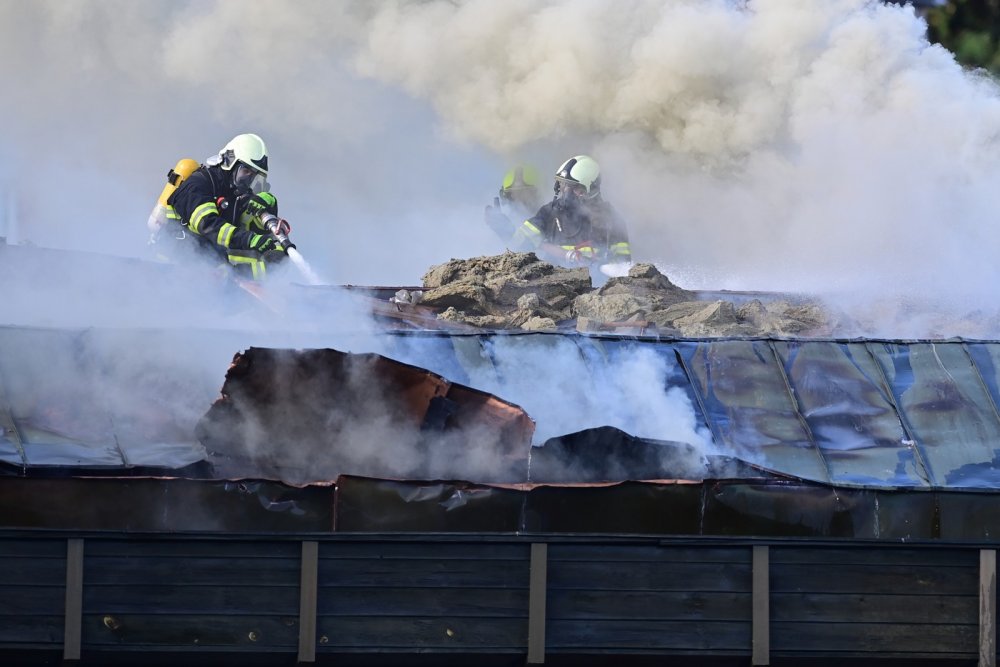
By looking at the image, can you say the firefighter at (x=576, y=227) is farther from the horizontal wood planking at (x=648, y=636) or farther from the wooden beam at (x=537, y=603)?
the wooden beam at (x=537, y=603)

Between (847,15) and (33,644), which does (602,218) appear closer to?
(847,15)

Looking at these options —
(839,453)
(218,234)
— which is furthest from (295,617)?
(218,234)

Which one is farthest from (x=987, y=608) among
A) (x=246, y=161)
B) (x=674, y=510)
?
(x=246, y=161)

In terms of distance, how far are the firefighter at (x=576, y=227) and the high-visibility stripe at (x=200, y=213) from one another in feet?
13.3

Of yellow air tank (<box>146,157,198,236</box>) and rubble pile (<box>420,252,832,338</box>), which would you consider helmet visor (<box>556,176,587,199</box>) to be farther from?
yellow air tank (<box>146,157,198,236</box>)

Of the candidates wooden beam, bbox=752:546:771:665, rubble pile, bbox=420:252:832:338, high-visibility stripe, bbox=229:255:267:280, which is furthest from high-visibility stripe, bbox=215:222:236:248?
wooden beam, bbox=752:546:771:665

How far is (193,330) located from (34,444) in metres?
1.15

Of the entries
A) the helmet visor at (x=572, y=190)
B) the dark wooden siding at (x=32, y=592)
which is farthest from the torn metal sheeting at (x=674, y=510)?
the helmet visor at (x=572, y=190)

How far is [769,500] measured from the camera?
26.6ft

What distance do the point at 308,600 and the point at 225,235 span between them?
578 cm

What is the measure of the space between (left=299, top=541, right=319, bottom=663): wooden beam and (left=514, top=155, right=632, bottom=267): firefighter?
28.7 ft

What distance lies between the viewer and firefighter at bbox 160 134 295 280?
12.9 m

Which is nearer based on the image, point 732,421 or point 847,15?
point 732,421

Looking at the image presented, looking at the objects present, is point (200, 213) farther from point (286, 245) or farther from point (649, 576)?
point (649, 576)
